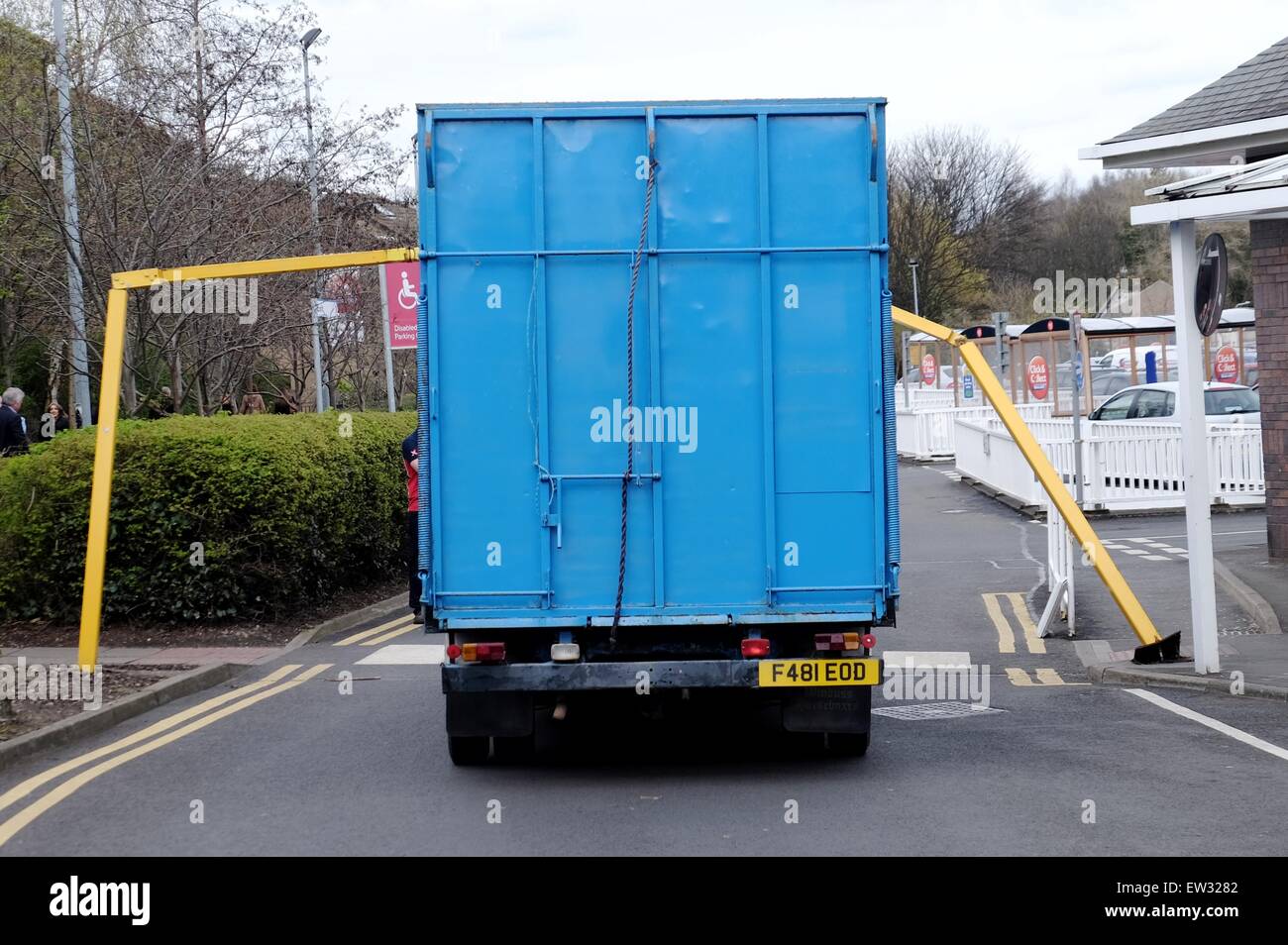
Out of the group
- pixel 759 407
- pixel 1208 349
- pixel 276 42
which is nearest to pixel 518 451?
pixel 759 407

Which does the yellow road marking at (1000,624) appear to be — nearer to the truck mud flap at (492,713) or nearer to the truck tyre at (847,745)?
the truck tyre at (847,745)

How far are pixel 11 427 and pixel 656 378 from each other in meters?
14.3

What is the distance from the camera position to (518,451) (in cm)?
744

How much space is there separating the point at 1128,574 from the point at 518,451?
1070 cm

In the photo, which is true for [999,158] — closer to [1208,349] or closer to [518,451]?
[1208,349]

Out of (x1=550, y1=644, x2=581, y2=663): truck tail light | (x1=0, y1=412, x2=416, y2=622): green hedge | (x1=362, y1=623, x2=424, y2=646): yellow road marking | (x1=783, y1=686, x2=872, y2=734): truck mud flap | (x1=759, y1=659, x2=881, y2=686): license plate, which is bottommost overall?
(x1=362, y1=623, x2=424, y2=646): yellow road marking

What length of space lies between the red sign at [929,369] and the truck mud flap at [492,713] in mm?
49358

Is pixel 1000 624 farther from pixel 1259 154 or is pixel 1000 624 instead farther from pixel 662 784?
pixel 662 784

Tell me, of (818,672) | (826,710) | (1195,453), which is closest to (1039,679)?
(1195,453)

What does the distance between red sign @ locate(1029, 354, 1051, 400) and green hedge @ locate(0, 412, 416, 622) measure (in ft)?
91.6

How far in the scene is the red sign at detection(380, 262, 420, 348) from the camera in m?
20.6

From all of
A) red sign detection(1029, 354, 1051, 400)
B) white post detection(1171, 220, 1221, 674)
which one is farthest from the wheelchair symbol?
red sign detection(1029, 354, 1051, 400)

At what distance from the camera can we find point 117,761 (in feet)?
28.2

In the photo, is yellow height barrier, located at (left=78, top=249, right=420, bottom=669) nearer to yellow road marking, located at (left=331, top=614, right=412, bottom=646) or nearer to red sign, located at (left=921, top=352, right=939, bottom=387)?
yellow road marking, located at (left=331, top=614, right=412, bottom=646)
